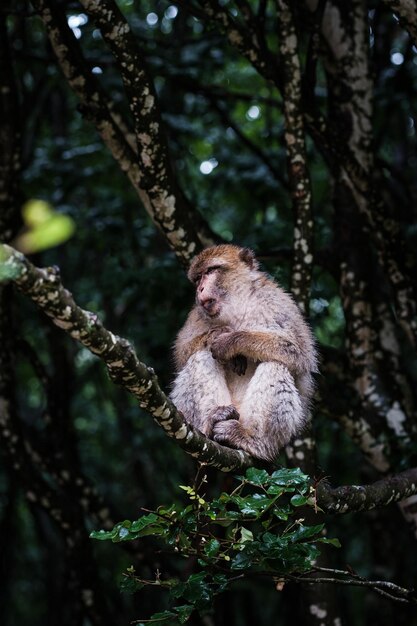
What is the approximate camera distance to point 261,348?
5.07m

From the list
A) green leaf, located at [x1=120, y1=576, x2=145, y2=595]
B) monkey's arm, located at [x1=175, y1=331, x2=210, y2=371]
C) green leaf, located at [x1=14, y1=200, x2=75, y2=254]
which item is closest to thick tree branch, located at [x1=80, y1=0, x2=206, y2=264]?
monkey's arm, located at [x1=175, y1=331, x2=210, y2=371]

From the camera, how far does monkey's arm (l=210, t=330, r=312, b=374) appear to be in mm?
5074

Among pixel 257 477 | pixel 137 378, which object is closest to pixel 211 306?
pixel 257 477

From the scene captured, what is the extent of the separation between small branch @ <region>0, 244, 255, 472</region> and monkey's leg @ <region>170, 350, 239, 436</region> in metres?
0.73

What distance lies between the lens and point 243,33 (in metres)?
6.36

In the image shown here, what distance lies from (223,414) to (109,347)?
6.67ft

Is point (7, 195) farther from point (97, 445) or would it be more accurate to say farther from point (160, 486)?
point (97, 445)

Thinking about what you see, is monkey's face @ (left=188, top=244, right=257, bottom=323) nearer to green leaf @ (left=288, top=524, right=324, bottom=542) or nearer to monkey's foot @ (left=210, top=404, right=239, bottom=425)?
monkey's foot @ (left=210, top=404, right=239, bottom=425)

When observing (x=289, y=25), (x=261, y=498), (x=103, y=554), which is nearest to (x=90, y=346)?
(x=261, y=498)

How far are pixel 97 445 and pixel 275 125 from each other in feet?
24.8

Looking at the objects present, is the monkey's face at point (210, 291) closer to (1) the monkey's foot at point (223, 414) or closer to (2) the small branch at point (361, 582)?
(1) the monkey's foot at point (223, 414)

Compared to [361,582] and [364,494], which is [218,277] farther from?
[361,582]

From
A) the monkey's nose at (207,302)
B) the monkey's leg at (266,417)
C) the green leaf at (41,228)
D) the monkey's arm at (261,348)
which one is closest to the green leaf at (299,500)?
the monkey's leg at (266,417)

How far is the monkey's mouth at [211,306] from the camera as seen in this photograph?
5617 millimetres
